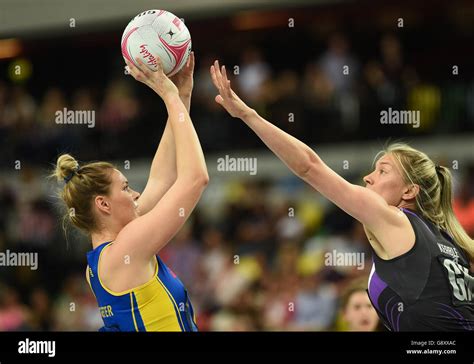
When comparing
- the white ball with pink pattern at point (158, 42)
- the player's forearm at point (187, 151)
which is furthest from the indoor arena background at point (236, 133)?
the player's forearm at point (187, 151)

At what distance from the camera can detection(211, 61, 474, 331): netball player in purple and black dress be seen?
3.83 meters

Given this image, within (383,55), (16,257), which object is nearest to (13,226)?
(16,257)

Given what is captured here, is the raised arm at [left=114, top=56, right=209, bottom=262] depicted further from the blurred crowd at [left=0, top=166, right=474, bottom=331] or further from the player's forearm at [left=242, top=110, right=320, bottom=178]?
the blurred crowd at [left=0, top=166, right=474, bottom=331]

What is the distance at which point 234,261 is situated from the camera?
24.4 ft

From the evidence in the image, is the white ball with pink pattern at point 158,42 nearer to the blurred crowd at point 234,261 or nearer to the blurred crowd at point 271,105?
the blurred crowd at point 234,261

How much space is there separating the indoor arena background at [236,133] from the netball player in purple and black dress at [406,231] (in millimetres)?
2713

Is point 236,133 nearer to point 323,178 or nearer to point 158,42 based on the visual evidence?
point 158,42

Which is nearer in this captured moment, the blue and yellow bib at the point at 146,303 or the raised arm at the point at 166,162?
the blue and yellow bib at the point at 146,303

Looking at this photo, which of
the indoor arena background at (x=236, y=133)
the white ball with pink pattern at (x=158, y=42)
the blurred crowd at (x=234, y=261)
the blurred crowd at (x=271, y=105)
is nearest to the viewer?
the white ball with pink pattern at (x=158, y=42)

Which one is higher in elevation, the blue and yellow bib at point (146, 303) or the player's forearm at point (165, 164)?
the player's forearm at point (165, 164)

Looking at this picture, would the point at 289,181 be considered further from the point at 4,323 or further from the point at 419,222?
the point at 419,222

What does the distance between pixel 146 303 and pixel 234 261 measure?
→ 368 centimetres

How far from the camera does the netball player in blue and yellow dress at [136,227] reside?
3.74 metres

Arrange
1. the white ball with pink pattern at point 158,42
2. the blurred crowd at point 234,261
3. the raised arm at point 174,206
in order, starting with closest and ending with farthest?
the raised arm at point 174,206
the white ball with pink pattern at point 158,42
the blurred crowd at point 234,261
